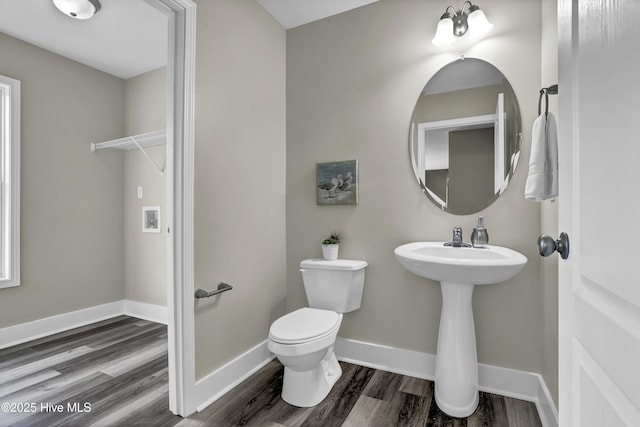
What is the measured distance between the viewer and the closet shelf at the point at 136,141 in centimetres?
269

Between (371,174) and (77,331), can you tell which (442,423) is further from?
(77,331)

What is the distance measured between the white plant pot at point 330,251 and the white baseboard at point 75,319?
1.86m

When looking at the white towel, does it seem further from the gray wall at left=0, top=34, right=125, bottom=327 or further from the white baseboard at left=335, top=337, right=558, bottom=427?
the gray wall at left=0, top=34, right=125, bottom=327

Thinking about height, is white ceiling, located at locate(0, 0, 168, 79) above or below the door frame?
above

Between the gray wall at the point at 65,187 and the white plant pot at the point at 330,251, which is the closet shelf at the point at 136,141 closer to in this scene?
the gray wall at the point at 65,187

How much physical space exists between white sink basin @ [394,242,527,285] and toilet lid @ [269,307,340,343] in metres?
0.57

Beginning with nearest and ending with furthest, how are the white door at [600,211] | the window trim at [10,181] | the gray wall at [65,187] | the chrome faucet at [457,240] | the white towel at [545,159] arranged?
the white door at [600,211] < the white towel at [545,159] < the chrome faucet at [457,240] < the window trim at [10,181] < the gray wall at [65,187]

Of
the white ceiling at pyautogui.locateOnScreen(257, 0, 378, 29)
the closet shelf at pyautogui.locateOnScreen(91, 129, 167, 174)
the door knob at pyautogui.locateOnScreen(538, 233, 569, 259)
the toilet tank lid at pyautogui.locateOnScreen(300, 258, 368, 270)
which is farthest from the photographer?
the closet shelf at pyautogui.locateOnScreen(91, 129, 167, 174)

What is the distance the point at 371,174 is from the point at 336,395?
4.56 feet

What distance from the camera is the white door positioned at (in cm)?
42

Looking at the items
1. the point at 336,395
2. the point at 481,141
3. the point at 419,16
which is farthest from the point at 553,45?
the point at 336,395

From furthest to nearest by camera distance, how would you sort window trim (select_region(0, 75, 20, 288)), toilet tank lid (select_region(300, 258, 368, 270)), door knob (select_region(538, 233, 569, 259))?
1. window trim (select_region(0, 75, 20, 288))
2. toilet tank lid (select_region(300, 258, 368, 270))
3. door knob (select_region(538, 233, 569, 259))

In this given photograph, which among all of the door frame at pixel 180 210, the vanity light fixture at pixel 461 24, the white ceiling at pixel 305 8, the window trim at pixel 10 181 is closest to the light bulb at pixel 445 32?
the vanity light fixture at pixel 461 24

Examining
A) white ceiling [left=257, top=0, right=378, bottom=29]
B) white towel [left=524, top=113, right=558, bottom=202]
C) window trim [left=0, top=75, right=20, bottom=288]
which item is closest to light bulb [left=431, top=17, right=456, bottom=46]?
white ceiling [left=257, top=0, right=378, bottom=29]
